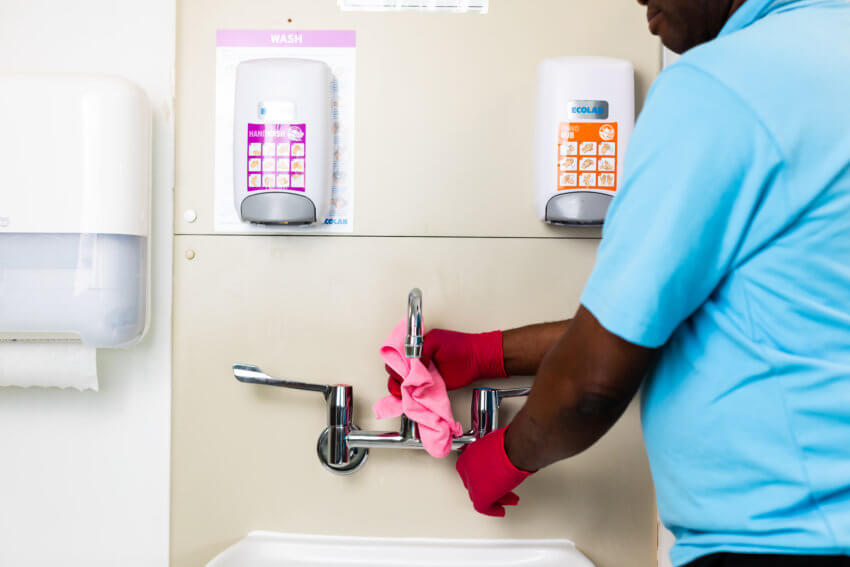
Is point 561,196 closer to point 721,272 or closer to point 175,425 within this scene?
point 721,272

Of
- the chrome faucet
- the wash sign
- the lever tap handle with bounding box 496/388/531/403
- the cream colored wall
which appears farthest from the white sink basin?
the wash sign

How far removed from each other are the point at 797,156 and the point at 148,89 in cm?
98

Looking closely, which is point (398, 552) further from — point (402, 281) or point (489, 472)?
point (402, 281)

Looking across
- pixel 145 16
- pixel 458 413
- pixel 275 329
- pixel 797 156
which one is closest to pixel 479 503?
pixel 458 413

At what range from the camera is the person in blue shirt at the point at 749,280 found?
48 centimetres

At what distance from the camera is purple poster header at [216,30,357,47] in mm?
994

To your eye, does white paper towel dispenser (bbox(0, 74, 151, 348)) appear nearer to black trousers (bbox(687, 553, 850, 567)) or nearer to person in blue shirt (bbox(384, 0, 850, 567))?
person in blue shirt (bbox(384, 0, 850, 567))

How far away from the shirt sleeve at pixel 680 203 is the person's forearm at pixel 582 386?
3cm

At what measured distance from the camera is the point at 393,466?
3.27 feet

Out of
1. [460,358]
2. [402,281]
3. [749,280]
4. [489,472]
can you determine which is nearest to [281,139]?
[402,281]

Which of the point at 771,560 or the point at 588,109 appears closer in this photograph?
the point at 771,560

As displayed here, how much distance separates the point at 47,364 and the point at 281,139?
51 cm

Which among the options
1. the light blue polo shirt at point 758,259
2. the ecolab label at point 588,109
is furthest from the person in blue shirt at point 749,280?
the ecolab label at point 588,109

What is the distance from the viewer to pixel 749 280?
508 millimetres
